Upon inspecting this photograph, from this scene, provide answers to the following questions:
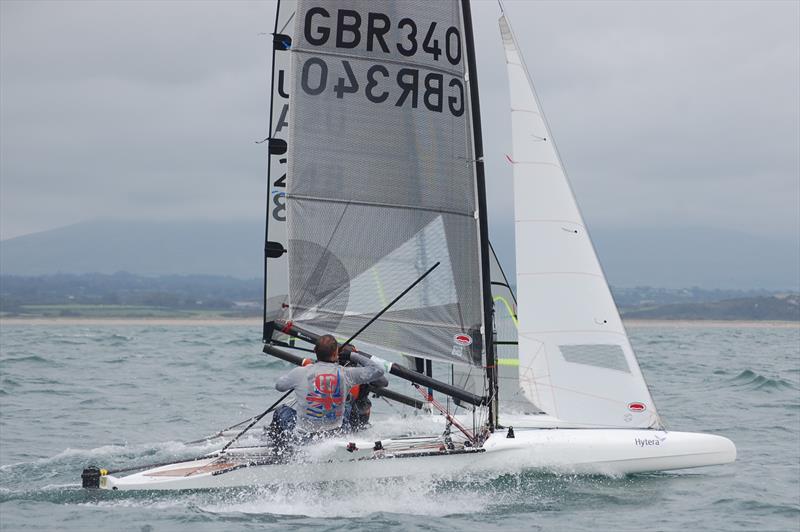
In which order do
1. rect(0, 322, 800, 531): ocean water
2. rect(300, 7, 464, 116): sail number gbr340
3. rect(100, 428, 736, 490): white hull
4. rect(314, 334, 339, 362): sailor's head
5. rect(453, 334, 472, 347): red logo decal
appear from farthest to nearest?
rect(453, 334, 472, 347): red logo decal → rect(300, 7, 464, 116): sail number gbr340 → rect(314, 334, 339, 362): sailor's head → rect(100, 428, 736, 490): white hull → rect(0, 322, 800, 531): ocean water

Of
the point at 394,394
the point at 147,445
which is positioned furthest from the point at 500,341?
the point at 147,445

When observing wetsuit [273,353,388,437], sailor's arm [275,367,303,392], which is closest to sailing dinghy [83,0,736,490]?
wetsuit [273,353,388,437]

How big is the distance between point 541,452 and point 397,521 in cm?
214

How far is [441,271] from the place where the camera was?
11.3m

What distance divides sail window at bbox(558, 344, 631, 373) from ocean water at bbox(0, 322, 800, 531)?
1.14 meters

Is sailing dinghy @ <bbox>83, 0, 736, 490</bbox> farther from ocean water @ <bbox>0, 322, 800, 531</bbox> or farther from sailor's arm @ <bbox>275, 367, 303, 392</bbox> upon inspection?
sailor's arm @ <bbox>275, 367, 303, 392</bbox>

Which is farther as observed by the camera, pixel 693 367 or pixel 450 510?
pixel 693 367

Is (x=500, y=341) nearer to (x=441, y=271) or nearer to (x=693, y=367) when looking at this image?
(x=441, y=271)

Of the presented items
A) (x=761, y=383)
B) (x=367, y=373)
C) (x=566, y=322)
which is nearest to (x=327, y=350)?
(x=367, y=373)

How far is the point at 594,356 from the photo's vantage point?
11461mm

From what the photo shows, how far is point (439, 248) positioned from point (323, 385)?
201 cm

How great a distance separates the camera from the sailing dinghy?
11.0m

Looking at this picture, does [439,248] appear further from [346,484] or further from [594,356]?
[346,484]

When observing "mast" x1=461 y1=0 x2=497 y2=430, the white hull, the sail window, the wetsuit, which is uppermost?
"mast" x1=461 y1=0 x2=497 y2=430
